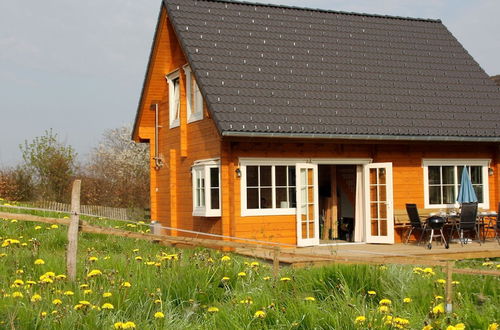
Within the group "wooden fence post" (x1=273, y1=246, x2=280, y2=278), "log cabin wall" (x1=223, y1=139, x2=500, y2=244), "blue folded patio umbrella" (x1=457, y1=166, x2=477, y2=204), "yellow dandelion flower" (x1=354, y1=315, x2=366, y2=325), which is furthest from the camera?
"blue folded patio umbrella" (x1=457, y1=166, x2=477, y2=204)

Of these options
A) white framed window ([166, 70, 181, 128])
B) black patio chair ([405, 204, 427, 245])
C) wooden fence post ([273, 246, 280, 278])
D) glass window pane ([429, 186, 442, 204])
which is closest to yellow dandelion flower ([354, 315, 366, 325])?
wooden fence post ([273, 246, 280, 278])

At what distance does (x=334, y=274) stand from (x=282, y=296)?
3.68 feet

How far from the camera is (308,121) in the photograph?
13664 millimetres

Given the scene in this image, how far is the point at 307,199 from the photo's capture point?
13.8 meters

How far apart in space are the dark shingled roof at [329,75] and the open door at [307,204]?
0.90 meters

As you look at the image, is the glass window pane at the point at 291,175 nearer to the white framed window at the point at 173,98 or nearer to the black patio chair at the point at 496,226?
the white framed window at the point at 173,98

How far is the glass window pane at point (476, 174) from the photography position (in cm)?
1579

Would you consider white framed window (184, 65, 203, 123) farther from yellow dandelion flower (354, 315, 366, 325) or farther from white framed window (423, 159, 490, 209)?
yellow dandelion flower (354, 315, 366, 325)

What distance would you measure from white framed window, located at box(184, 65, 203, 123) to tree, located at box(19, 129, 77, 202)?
431 inches

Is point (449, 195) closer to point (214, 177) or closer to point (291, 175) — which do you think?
point (291, 175)

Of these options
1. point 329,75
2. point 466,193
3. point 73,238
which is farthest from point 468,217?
point 73,238

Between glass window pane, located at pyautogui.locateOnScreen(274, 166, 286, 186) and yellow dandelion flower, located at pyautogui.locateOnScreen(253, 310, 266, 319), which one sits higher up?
glass window pane, located at pyautogui.locateOnScreen(274, 166, 286, 186)

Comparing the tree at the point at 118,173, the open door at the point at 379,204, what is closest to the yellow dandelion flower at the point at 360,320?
the open door at the point at 379,204

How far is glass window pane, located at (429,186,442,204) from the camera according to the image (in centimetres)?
1530
